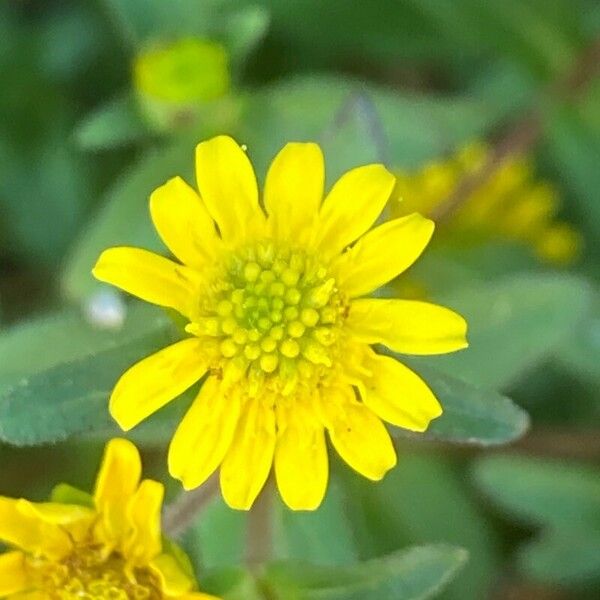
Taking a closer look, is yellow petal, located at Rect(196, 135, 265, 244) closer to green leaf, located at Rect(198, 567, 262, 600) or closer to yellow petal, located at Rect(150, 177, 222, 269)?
yellow petal, located at Rect(150, 177, 222, 269)

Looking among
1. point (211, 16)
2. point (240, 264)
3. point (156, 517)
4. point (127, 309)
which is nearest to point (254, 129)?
point (211, 16)

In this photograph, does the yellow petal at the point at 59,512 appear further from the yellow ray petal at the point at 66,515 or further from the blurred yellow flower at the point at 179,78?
the blurred yellow flower at the point at 179,78

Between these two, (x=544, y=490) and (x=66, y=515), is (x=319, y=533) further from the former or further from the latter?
(x=66, y=515)

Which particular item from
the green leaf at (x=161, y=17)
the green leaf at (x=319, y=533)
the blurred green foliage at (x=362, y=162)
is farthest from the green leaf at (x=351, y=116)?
the green leaf at (x=319, y=533)

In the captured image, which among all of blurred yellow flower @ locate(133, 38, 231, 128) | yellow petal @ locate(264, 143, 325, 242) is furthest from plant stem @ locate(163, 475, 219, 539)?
blurred yellow flower @ locate(133, 38, 231, 128)

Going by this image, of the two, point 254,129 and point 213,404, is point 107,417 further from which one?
point 254,129

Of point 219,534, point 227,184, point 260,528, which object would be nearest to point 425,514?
point 219,534
